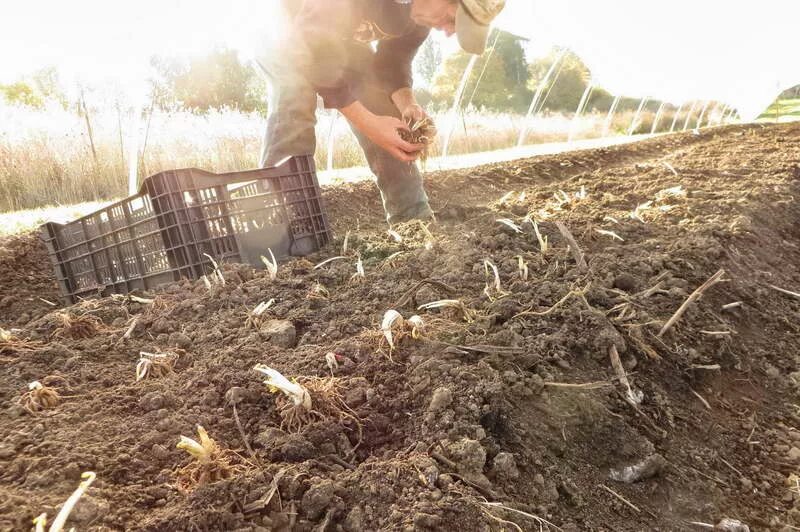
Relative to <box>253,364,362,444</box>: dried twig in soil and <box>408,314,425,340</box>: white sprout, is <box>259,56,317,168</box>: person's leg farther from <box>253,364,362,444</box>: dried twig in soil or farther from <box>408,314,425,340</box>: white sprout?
<box>253,364,362,444</box>: dried twig in soil

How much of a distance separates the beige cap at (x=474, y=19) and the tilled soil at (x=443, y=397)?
104cm

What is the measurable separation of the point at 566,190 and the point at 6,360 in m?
3.36

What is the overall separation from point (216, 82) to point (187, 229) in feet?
79.2

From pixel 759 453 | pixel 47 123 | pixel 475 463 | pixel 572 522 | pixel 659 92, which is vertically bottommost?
pixel 759 453

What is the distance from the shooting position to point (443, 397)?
113 cm

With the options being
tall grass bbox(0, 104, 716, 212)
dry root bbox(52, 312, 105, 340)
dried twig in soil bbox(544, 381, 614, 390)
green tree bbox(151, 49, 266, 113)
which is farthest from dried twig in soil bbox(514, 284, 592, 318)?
green tree bbox(151, 49, 266, 113)

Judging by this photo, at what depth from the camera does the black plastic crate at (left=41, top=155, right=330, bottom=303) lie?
85.4 inches

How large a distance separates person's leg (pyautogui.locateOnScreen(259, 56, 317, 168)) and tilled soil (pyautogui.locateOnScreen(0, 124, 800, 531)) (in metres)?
1.08

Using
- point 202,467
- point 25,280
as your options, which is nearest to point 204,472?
point 202,467

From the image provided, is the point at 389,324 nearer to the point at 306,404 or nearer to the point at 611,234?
the point at 306,404

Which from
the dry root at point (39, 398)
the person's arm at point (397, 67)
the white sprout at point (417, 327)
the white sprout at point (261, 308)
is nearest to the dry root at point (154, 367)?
the dry root at point (39, 398)

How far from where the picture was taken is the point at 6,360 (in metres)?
1.52

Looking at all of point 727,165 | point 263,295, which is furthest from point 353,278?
point 727,165

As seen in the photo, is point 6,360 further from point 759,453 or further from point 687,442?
point 759,453
